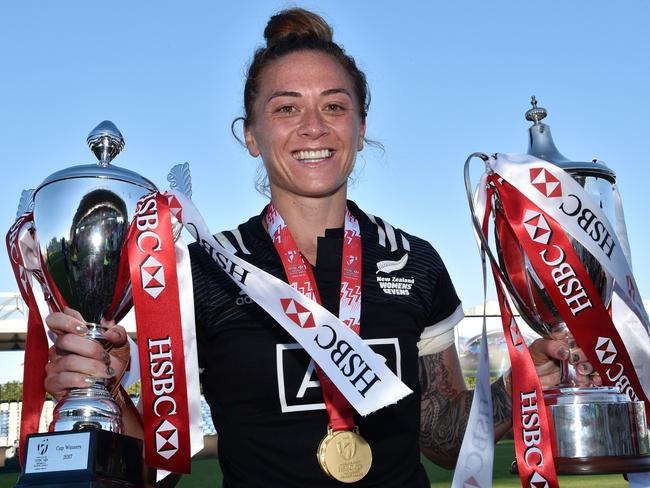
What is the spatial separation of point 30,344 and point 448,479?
5.84m

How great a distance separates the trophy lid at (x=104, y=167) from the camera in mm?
1866

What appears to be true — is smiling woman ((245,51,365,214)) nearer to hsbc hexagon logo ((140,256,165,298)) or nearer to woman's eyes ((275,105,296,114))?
woman's eyes ((275,105,296,114))

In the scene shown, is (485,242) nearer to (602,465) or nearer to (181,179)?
(602,465)

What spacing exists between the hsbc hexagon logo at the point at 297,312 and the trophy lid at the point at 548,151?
0.77 metres

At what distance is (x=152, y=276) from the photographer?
184 centimetres

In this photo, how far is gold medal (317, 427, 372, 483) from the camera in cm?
176

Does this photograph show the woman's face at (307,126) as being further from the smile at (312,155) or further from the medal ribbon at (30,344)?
the medal ribbon at (30,344)

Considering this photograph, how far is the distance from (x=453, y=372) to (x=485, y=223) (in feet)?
1.67

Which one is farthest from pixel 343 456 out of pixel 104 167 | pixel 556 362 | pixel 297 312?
pixel 104 167

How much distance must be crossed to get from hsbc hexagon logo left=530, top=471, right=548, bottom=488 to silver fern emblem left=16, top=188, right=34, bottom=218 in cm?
145

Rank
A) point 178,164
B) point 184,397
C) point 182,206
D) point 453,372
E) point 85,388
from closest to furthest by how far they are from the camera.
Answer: point 85,388
point 184,397
point 182,206
point 178,164
point 453,372

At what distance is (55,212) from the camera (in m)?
1.84

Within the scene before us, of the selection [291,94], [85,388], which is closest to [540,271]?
[291,94]

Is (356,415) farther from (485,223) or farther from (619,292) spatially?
(619,292)
